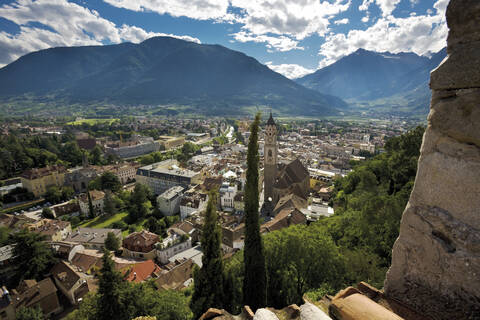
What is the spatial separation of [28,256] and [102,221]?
50.6 ft

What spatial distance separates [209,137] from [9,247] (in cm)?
9399

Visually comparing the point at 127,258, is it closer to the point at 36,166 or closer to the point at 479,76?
the point at 479,76

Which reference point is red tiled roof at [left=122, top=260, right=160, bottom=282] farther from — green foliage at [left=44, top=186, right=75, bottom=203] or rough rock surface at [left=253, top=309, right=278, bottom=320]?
green foliage at [left=44, top=186, right=75, bottom=203]

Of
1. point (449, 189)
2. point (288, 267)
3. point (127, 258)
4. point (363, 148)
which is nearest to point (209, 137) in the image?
point (363, 148)

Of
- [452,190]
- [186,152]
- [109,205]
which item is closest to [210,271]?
[452,190]

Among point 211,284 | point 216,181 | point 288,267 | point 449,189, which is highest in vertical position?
point 449,189

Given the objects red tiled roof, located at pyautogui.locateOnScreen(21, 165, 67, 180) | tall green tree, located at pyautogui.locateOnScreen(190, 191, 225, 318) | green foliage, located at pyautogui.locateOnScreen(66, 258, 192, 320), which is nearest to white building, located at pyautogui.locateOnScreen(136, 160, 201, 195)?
red tiled roof, located at pyautogui.locateOnScreen(21, 165, 67, 180)

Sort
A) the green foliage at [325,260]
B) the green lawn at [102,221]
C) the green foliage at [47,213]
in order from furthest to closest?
the green foliage at [47,213], the green lawn at [102,221], the green foliage at [325,260]

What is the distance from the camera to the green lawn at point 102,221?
3879 cm

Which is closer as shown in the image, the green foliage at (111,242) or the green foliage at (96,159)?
the green foliage at (111,242)

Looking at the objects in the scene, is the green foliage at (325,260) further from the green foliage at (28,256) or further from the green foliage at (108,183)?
the green foliage at (108,183)

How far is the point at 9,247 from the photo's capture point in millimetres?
27156

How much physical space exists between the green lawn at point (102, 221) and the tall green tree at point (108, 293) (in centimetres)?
3044

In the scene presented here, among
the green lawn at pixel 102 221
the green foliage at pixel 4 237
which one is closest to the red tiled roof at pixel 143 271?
the green foliage at pixel 4 237
